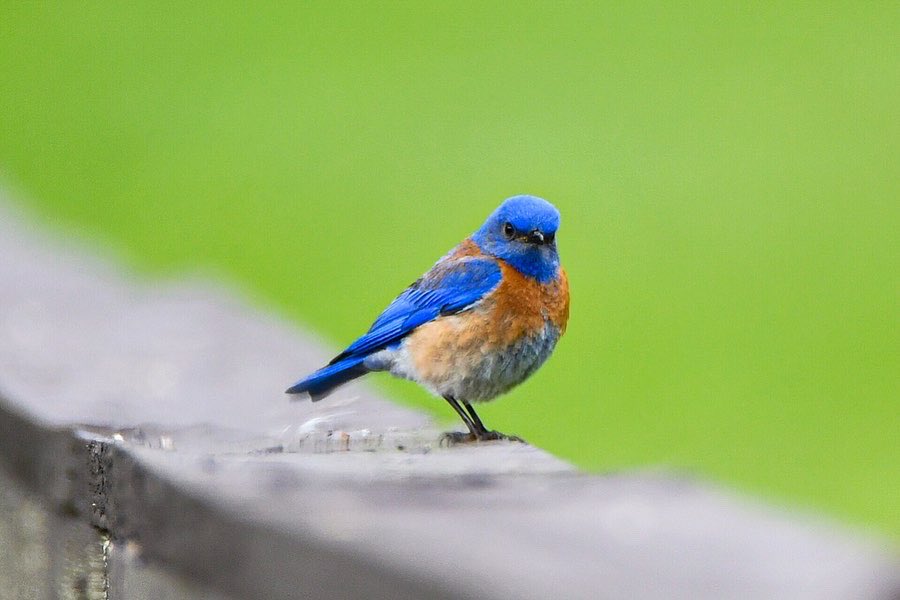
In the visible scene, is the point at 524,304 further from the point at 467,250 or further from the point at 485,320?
the point at 467,250

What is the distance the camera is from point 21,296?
380 centimetres

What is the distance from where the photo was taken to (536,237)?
160 inches

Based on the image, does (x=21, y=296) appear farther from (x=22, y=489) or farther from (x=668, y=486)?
(x=668, y=486)

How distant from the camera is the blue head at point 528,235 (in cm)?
407

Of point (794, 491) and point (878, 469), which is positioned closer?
point (794, 491)

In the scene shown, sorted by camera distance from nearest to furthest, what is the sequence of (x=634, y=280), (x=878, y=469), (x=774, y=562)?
(x=774, y=562)
(x=878, y=469)
(x=634, y=280)

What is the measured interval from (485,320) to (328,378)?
0.81 m

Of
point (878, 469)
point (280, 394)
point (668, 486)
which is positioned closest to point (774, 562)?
point (668, 486)

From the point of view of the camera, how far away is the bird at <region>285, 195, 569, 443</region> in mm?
3965

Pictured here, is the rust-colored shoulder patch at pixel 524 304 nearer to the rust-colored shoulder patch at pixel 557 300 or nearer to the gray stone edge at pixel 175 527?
the rust-colored shoulder patch at pixel 557 300

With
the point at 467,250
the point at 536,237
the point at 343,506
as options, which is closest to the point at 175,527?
the point at 343,506

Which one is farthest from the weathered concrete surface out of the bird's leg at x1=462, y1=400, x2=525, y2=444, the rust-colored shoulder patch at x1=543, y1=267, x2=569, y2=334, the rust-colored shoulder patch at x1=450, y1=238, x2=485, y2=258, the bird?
the rust-colored shoulder patch at x1=450, y1=238, x2=485, y2=258

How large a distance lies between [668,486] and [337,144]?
36.9ft

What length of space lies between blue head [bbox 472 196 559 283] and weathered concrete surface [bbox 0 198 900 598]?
3.39 ft
